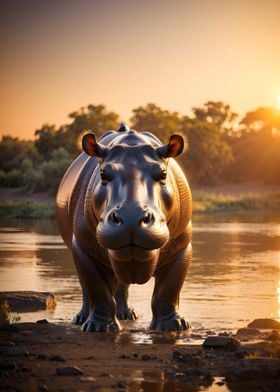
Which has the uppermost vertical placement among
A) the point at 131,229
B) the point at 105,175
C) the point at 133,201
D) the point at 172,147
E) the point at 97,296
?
the point at 172,147

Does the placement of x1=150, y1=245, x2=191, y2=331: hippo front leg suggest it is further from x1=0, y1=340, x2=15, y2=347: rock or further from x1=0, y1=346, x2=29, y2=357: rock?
x1=0, y1=346, x2=29, y2=357: rock

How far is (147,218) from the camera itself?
7.03m

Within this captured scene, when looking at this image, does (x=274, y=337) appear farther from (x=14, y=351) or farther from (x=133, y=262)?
(x=14, y=351)

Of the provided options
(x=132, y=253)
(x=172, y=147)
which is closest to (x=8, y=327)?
→ (x=132, y=253)

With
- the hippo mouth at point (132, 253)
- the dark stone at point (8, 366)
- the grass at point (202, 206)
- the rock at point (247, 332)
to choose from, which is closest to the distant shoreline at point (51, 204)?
the grass at point (202, 206)

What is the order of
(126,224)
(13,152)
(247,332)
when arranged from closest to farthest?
(126,224) → (247,332) → (13,152)

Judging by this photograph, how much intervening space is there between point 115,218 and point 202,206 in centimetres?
3482

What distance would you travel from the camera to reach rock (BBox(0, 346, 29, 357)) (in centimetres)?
676

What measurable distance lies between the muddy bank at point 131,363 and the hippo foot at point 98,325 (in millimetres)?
391

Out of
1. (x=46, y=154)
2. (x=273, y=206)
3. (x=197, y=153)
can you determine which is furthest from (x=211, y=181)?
(x=273, y=206)

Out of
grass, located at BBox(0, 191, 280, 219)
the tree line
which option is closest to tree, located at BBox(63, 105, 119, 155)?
the tree line

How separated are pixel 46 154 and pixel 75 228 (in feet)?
197

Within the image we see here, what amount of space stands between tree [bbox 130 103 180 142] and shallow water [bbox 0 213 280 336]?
3772 cm

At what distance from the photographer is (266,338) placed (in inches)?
305
